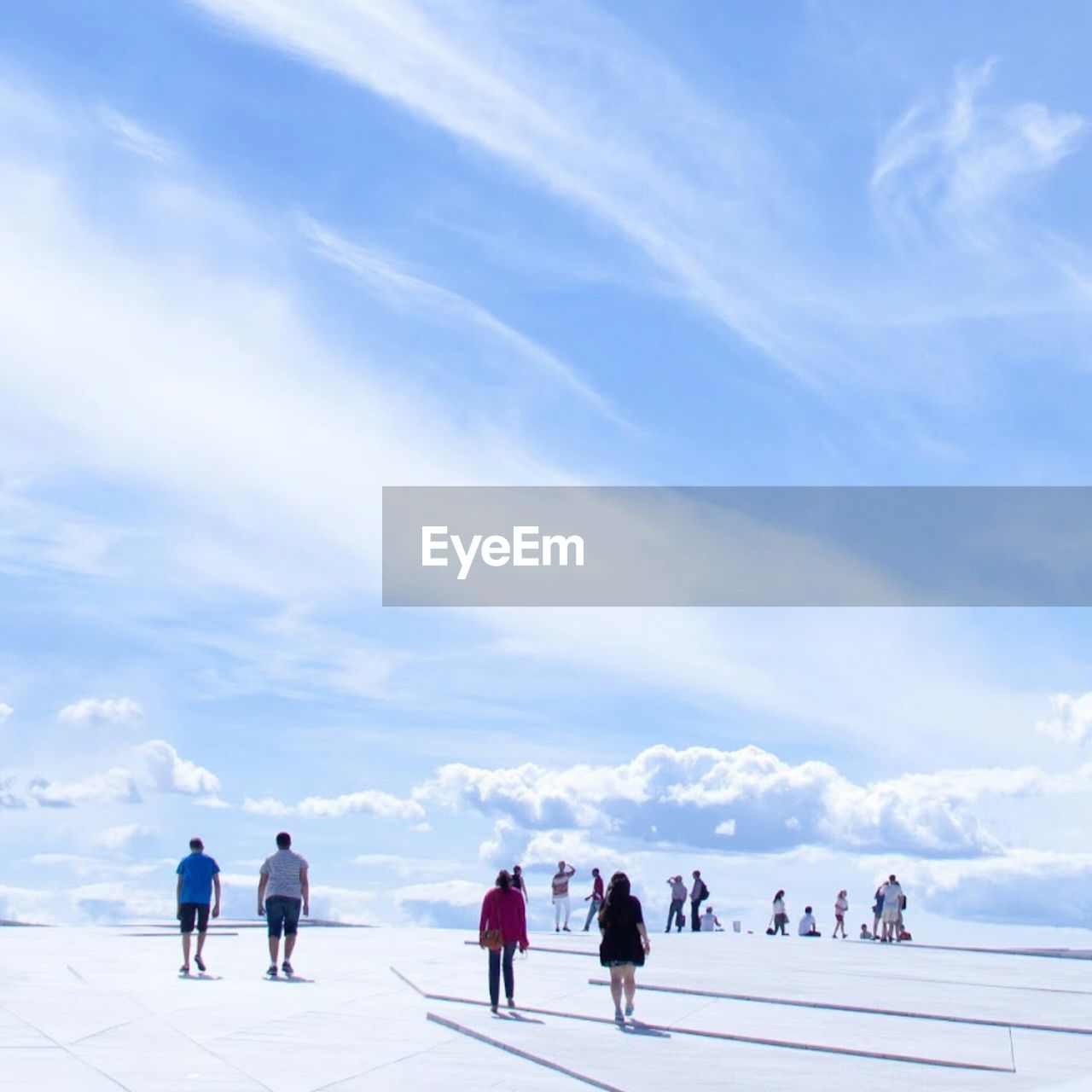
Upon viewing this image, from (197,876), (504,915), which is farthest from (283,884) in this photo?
(504,915)

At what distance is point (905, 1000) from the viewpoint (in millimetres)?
19656

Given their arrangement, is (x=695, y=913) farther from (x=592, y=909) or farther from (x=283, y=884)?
(x=283, y=884)

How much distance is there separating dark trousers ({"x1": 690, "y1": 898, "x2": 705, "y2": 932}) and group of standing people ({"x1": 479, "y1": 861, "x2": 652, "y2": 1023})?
69.3 feet

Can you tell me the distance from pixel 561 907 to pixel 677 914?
5498 mm

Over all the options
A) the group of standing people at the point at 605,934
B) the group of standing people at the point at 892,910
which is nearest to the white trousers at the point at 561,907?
the group of standing people at the point at 892,910

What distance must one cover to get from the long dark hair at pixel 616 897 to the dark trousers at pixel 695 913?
22.8 m

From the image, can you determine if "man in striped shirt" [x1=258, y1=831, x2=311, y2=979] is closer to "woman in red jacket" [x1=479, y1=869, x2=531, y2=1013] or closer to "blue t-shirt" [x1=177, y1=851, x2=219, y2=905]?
"blue t-shirt" [x1=177, y1=851, x2=219, y2=905]

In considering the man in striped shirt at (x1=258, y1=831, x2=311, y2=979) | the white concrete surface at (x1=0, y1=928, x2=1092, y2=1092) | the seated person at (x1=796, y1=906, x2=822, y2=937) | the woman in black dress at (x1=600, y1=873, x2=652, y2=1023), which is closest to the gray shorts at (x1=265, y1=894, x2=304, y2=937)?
the man in striped shirt at (x1=258, y1=831, x2=311, y2=979)

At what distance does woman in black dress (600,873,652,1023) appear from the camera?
16.4m

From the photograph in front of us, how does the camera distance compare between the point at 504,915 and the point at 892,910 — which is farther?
the point at 892,910

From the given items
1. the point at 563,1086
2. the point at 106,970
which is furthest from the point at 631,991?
the point at 106,970

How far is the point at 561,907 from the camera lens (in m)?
34.7

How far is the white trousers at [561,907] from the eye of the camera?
34.6 meters

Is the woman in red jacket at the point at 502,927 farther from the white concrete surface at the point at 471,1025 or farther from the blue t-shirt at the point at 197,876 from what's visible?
the blue t-shirt at the point at 197,876
